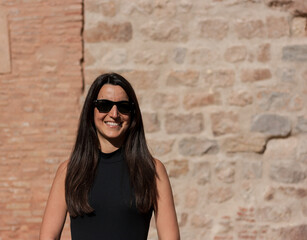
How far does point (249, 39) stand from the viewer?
170 inches

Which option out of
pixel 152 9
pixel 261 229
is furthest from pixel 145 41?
pixel 261 229

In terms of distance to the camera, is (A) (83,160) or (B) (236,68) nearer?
(A) (83,160)

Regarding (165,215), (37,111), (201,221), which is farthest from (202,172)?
(165,215)

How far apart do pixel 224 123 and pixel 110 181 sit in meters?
2.29

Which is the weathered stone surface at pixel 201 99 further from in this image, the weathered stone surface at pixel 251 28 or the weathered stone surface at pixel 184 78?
the weathered stone surface at pixel 251 28

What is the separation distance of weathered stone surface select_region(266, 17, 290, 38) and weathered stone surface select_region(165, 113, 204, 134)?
103 cm

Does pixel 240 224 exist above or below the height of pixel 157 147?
below

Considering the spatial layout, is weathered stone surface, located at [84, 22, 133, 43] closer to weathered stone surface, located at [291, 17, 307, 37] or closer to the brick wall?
the brick wall

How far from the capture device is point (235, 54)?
4.32 m

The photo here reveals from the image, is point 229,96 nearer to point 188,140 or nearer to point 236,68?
point 236,68

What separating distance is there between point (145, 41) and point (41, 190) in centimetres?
172

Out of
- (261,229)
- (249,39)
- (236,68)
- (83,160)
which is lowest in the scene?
(261,229)

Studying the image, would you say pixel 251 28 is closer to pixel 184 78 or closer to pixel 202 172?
pixel 184 78

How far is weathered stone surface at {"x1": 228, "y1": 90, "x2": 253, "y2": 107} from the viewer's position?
14.1ft
